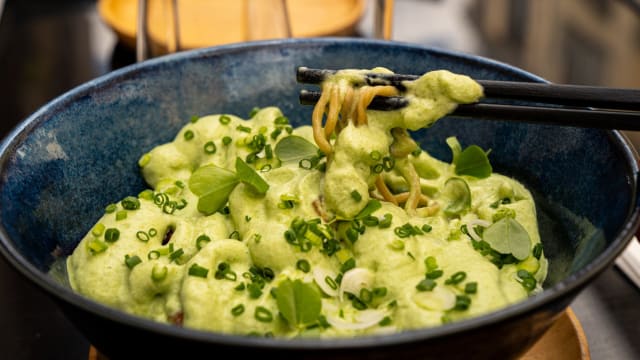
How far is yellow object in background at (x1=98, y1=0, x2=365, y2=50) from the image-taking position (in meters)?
2.63

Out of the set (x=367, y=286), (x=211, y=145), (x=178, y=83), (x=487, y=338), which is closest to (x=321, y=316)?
(x=367, y=286)

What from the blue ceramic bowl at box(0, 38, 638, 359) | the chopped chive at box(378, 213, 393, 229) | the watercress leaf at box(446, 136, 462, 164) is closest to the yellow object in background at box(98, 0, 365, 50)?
the blue ceramic bowl at box(0, 38, 638, 359)

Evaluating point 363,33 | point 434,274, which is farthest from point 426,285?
point 363,33

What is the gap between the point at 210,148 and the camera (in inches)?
64.5

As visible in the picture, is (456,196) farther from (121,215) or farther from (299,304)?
(121,215)

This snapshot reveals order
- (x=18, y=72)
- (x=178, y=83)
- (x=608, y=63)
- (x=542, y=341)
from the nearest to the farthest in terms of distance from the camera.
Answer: (x=542, y=341)
(x=178, y=83)
(x=18, y=72)
(x=608, y=63)

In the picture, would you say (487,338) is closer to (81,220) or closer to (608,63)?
(81,220)

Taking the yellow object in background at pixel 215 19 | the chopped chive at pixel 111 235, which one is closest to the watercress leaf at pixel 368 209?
the chopped chive at pixel 111 235

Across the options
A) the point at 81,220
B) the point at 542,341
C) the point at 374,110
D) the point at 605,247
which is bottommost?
the point at 542,341

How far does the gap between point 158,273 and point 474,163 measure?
68cm

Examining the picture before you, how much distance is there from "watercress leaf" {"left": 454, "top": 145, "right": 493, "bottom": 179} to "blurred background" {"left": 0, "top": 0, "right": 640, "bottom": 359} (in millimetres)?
850

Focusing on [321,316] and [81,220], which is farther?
[81,220]

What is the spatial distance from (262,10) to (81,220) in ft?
3.58

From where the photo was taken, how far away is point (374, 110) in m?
1.40
